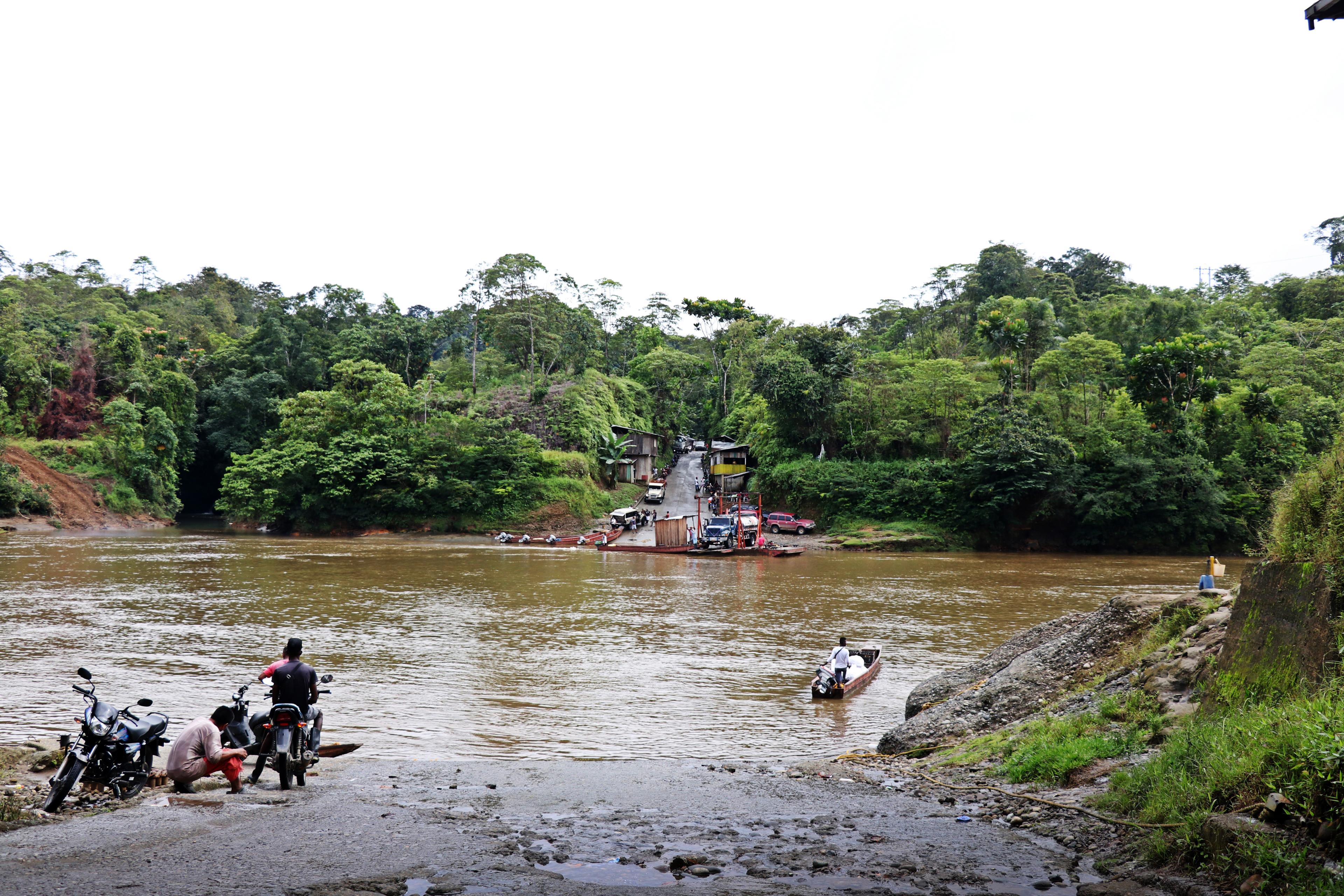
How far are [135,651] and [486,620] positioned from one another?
8422mm

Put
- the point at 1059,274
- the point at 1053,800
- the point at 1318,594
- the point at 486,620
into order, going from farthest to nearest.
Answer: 1. the point at 1059,274
2. the point at 486,620
3. the point at 1053,800
4. the point at 1318,594

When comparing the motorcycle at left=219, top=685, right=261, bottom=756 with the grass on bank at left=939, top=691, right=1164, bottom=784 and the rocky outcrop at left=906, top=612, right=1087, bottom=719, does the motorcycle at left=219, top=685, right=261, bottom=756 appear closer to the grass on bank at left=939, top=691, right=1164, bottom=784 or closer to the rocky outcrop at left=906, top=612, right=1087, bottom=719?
the grass on bank at left=939, top=691, right=1164, bottom=784

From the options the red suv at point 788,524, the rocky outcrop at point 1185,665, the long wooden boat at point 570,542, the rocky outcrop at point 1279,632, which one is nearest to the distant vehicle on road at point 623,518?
the long wooden boat at point 570,542

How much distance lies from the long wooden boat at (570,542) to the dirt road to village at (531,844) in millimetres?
41245

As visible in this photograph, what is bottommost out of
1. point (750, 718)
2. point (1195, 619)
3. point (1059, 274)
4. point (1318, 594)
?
point (750, 718)

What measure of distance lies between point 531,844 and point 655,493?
59.2 m

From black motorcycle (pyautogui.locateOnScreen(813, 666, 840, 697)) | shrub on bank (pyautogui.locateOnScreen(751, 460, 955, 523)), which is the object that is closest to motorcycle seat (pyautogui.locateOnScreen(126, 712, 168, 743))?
black motorcycle (pyautogui.locateOnScreen(813, 666, 840, 697))

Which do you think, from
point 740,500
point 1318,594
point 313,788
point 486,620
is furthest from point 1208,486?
point 313,788

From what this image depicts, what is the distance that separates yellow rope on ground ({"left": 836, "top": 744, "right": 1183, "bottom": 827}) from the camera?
19.2 ft

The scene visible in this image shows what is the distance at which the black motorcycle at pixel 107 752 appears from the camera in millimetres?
7441

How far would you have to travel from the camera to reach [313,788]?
8445mm

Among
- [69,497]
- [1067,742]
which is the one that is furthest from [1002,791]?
[69,497]

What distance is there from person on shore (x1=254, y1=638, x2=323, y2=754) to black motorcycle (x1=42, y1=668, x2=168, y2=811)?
1.06 meters

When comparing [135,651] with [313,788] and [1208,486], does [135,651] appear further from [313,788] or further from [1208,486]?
[1208,486]
